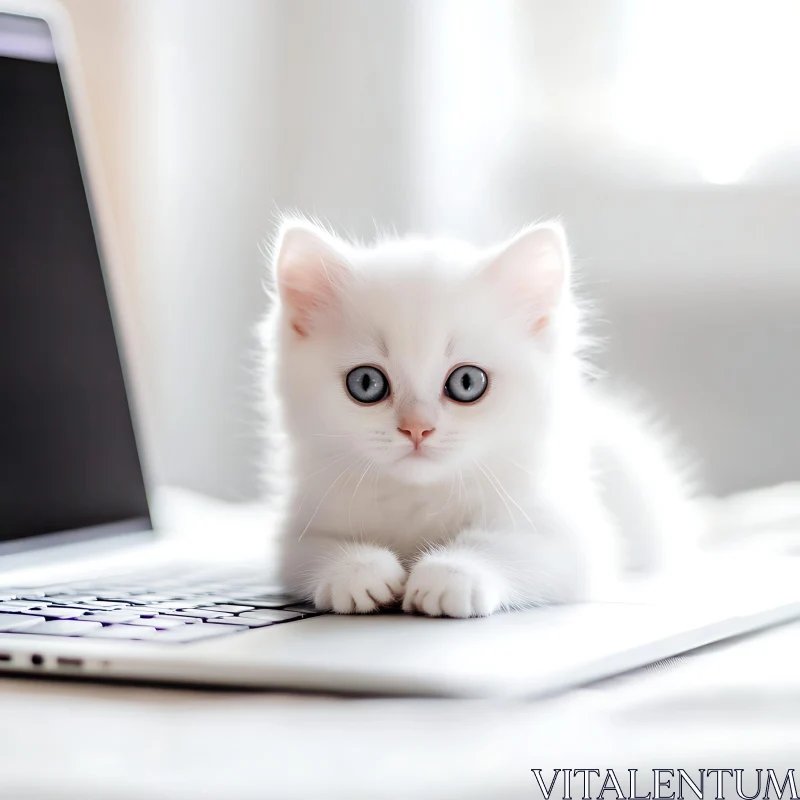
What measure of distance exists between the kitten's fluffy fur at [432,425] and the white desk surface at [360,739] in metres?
0.25

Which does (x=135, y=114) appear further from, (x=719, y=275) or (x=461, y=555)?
(x=461, y=555)

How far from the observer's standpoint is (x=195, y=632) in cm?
66

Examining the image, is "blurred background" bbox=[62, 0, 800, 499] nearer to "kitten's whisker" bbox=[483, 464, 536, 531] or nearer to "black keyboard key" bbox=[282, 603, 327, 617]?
"kitten's whisker" bbox=[483, 464, 536, 531]

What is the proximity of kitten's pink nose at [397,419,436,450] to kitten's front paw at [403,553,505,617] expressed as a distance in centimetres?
11

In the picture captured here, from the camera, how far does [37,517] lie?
1143mm

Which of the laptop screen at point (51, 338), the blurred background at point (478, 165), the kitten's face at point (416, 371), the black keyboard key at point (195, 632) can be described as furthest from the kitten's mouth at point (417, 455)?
the blurred background at point (478, 165)

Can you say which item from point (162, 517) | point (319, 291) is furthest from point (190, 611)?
point (162, 517)

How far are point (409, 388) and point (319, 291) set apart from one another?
171 mm

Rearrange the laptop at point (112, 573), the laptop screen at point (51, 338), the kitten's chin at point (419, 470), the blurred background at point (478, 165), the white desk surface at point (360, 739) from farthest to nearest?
the blurred background at point (478, 165) < the laptop screen at point (51, 338) < the kitten's chin at point (419, 470) < the laptop at point (112, 573) < the white desk surface at point (360, 739)

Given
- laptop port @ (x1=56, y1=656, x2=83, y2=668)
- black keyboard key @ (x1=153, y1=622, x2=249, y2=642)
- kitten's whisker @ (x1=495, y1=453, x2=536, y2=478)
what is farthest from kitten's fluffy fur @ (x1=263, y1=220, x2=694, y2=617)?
laptop port @ (x1=56, y1=656, x2=83, y2=668)

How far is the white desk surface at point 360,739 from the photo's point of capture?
1.36ft

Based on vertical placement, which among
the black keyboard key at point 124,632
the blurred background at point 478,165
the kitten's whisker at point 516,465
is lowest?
the black keyboard key at point 124,632

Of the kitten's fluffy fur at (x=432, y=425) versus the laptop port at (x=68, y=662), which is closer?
the laptop port at (x=68, y=662)

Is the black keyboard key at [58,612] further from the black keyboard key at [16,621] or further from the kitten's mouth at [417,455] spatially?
the kitten's mouth at [417,455]
